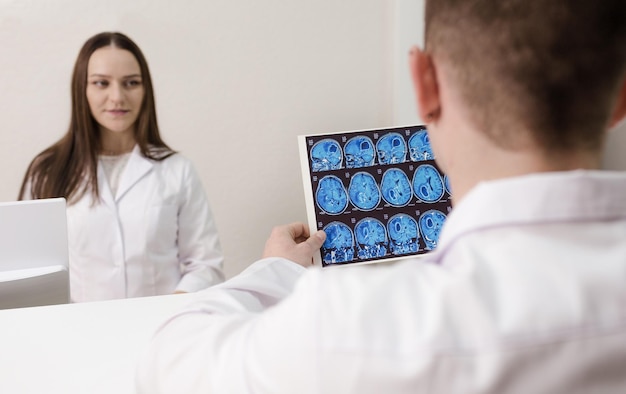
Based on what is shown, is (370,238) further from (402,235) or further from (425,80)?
(425,80)

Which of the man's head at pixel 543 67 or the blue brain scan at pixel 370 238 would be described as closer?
the man's head at pixel 543 67

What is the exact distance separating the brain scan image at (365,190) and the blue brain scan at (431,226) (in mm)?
100

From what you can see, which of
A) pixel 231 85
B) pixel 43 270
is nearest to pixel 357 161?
pixel 43 270

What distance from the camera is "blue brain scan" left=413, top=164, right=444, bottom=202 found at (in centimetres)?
130

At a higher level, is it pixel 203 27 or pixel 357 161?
pixel 203 27

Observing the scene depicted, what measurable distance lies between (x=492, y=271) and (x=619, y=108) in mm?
240

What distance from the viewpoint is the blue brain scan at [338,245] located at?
3.79 ft

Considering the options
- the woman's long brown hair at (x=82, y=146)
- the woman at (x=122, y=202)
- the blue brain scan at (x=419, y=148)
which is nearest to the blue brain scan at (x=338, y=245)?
the blue brain scan at (x=419, y=148)

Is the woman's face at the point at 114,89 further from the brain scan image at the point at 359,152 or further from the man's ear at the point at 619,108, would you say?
the man's ear at the point at 619,108

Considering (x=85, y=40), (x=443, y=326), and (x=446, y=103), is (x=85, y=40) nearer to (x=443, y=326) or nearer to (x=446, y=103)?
(x=446, y=103)

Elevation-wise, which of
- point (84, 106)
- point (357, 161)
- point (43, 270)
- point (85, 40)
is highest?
point (85, 40)

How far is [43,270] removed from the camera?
1.17 m

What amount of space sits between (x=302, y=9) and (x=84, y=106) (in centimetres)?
84

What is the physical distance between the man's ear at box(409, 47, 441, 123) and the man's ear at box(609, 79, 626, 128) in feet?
0.49
